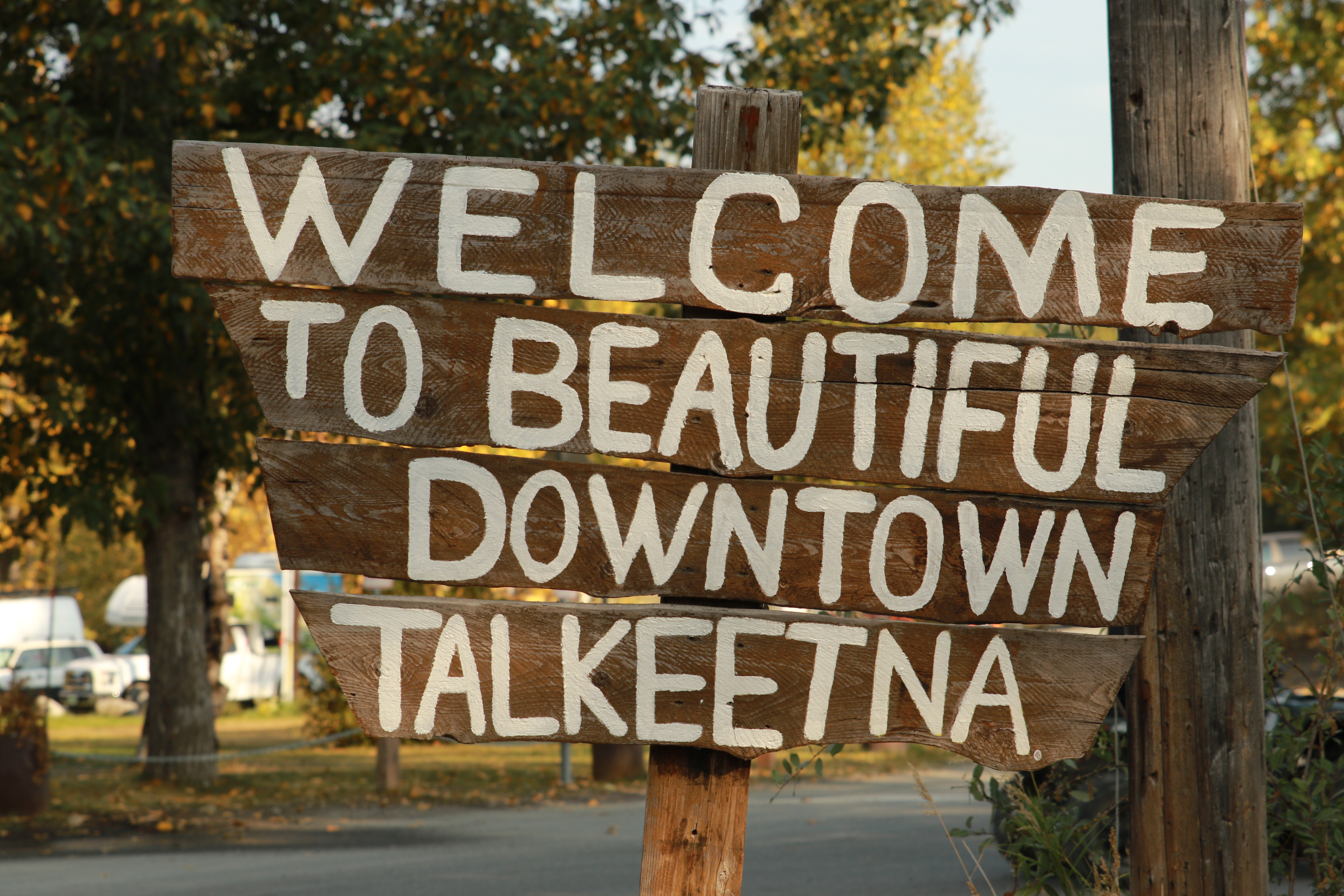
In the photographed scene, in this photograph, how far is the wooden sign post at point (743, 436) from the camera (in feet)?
8.42

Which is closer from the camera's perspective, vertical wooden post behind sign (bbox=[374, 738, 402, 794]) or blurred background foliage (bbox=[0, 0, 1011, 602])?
blurred background foliage (bbox=[0, 0, 1011, 602])

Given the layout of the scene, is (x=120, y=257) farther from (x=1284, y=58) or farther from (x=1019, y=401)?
(x=1284, y=58)

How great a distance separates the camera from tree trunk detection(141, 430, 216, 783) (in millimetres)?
11633

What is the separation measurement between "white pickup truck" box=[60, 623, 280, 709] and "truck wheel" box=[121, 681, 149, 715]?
15mm

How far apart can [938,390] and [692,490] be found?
0.59 meters

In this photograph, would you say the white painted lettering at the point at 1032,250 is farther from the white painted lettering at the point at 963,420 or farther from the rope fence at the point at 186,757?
the rope fence at the point at 186,757

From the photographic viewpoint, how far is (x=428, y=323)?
2.58 m

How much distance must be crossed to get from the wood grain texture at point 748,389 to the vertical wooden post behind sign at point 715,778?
289 mm

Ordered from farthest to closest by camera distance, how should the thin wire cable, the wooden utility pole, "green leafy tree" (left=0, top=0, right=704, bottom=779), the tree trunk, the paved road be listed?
the tree trunk
"green leafy tree" (left=0, top=0, right=704, bottom=779)
the paved road
the thin wire cable
the wooden utility pole

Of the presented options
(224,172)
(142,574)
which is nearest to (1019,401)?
(224,172)

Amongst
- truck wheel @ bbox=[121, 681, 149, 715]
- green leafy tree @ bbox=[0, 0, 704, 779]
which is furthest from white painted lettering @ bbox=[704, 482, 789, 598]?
truck wheel @ bbox=[121, 681, 149, 715]

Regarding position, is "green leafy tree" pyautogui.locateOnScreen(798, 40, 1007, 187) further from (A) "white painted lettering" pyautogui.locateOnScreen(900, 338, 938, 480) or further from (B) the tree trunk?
(A) "white painted lettering" pyautogui.locateOnScreen(900, 338, 938, 480)

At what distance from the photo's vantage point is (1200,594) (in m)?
3.38

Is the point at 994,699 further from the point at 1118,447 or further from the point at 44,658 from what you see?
the point at 44,658
